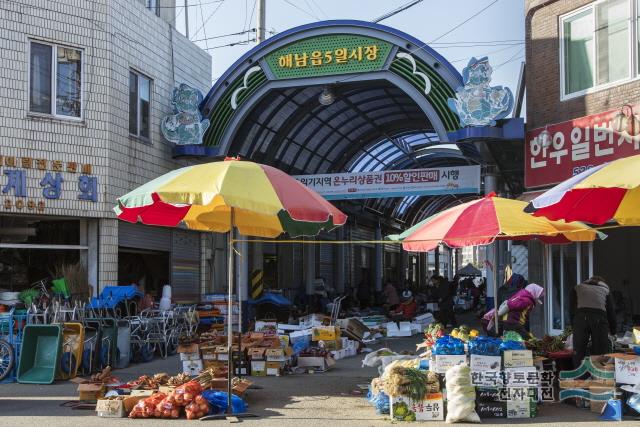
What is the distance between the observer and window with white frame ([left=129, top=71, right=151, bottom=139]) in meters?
18.1

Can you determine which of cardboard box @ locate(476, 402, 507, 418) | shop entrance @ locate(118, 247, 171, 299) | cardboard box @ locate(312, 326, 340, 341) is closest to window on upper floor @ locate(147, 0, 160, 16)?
shop entrance @ locate(118, 247, 171, 299)

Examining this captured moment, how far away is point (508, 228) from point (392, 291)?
17887mm

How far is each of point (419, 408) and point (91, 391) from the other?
4497 millimetres

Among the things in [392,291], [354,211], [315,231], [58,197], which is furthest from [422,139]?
[315,231]

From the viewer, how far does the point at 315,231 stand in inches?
418

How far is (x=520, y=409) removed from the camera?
30.7ft

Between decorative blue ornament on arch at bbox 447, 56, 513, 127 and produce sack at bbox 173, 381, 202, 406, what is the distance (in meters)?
9.68

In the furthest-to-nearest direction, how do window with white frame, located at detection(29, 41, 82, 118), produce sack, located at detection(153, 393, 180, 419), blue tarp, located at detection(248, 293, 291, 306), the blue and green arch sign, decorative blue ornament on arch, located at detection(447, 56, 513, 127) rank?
1. blue tarp, located at detection(248, 293, 291, 306)
2. the blue and green arch sign
3. decorative blue ornament on arch, located at detection(447, 56, 513, 127)
4. window with white frame, located at detection(29, 41, 82, 118)
5. produce sack, located at detection(153, 393, 180, 419)

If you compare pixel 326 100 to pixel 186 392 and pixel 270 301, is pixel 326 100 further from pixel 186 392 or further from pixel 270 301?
pixel 186 392

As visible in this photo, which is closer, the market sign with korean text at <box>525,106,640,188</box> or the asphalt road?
the asphalt road

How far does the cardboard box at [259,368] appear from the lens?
43.2 ft

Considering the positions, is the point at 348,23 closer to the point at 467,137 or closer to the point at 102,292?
the point at 467,137

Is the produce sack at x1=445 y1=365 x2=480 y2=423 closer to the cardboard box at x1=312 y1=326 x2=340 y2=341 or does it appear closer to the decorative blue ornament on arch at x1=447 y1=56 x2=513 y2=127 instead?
the cardboard box at x1=312 y1=326 x2=340 y2=341

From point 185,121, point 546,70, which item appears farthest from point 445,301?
point 185,121
